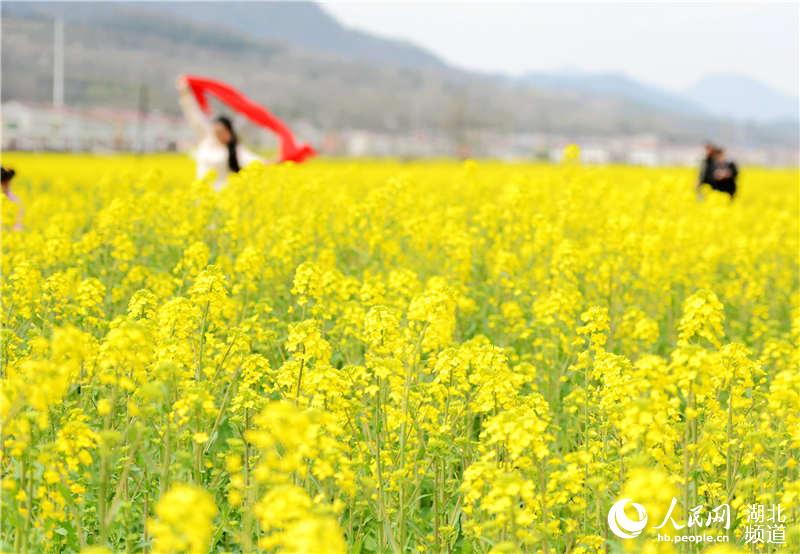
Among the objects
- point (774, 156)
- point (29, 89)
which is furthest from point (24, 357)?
point (774, 156)

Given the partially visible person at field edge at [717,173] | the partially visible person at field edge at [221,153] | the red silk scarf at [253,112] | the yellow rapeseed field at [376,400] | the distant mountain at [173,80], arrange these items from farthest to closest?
the distant mountain at [173,80] → the partially visible person at field edge at [717,173] → the red silk scarf at [253,112] → the partially visible person at field edge at [221,153] → the yellow rapeseed field at [376,400]

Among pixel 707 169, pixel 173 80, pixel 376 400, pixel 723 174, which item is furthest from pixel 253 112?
pixel 173 80

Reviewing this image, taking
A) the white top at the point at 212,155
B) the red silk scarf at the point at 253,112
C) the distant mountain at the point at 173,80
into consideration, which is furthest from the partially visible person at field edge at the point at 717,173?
the distant mountain at the point at 173,80

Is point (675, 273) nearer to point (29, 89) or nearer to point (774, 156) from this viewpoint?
point (29, 89)

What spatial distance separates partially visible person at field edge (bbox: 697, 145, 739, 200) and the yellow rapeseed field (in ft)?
25.6

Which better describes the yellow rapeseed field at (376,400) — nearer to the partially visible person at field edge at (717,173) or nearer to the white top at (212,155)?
the white top at (212,155)

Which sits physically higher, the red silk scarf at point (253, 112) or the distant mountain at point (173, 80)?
the distant mountain at point (173, 80)

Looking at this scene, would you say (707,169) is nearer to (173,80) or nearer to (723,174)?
(723,174)

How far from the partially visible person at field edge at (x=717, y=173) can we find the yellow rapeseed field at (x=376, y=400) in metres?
7.80

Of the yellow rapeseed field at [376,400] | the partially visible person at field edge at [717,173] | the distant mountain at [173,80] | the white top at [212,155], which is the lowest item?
the yellow rapeseed field at [376,400]

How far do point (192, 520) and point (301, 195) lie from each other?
26.4 ft

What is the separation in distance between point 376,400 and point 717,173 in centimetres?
1268

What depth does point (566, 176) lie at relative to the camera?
1075 centimetres

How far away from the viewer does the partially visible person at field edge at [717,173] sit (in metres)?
15.6
